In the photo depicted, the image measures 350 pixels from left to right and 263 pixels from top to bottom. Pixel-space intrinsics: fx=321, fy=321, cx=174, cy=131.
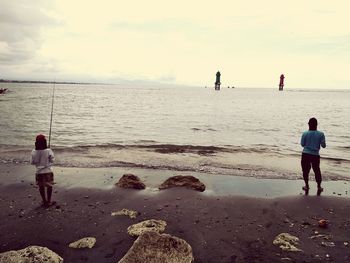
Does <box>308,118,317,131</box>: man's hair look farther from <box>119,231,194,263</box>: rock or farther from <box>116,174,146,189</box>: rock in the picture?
<box>119,231,194,263</box>: rock

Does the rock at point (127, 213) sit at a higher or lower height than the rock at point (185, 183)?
lower

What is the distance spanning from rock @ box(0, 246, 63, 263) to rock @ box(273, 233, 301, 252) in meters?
3.82

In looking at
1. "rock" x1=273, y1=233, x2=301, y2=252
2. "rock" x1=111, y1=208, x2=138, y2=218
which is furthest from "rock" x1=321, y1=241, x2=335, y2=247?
"rock" x1=111, y1=208, x2=138, y2=218

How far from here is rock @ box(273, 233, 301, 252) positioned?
573 cm

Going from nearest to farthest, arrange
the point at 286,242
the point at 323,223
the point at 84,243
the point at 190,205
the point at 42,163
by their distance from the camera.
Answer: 1. the point at 84,243
2. the point at 286,242
3. the point at 323,223
4. the point at 42,163
5. the point at 190,205

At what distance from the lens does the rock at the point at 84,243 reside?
5.70 m

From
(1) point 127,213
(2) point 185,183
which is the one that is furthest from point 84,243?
(2) point 185,183

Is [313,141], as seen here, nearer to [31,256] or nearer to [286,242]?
[286,242]

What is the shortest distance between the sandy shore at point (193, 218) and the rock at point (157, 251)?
1.27ft

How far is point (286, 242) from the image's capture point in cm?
593

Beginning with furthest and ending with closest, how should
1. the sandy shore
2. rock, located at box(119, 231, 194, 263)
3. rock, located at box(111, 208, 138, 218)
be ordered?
rock, located at box(111, 208, 138, 218) < the sandy shore < rock, located at box(119, 231, 194, 263)

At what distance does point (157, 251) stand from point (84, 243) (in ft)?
5.24

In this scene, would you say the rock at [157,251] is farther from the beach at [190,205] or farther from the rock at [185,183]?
the rock at [185,183]

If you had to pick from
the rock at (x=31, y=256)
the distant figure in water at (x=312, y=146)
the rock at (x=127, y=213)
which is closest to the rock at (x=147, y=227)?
the rock at (x=127, y=213)
